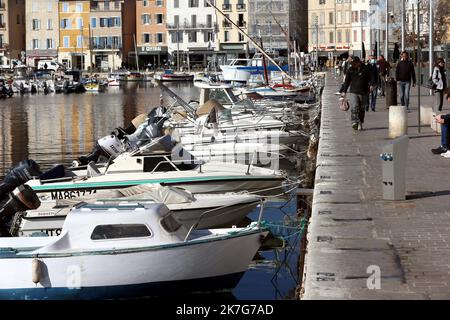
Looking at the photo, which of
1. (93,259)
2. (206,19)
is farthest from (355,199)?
(206,19)

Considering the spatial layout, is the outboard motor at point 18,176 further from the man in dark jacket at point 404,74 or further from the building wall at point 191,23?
the building wall at point 191,23

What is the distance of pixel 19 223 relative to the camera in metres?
17.5

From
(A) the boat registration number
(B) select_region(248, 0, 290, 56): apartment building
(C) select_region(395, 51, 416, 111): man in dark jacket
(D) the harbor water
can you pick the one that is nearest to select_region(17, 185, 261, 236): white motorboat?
(A) the boat registration number

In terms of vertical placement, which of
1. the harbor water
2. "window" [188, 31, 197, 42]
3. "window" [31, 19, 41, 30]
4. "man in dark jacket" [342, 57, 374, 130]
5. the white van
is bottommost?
the harbor water

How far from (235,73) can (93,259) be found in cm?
6591

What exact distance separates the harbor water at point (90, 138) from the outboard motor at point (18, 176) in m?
4.90

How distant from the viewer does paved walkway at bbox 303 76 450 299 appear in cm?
1103

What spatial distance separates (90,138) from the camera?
49594 mm

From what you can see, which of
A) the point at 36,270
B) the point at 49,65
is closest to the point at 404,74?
the point at 36,270

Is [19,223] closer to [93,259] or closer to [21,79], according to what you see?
[93,259]

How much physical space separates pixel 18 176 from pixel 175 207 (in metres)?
4.09

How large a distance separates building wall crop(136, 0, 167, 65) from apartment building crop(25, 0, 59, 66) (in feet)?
40.8

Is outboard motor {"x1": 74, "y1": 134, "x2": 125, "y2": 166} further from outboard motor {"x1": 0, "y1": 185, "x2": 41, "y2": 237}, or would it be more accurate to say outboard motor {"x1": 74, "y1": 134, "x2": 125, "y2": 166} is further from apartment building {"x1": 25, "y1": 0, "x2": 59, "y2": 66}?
apartment building {"x1": 25, "y1": 0, "x2": 59, "y2": 66}
